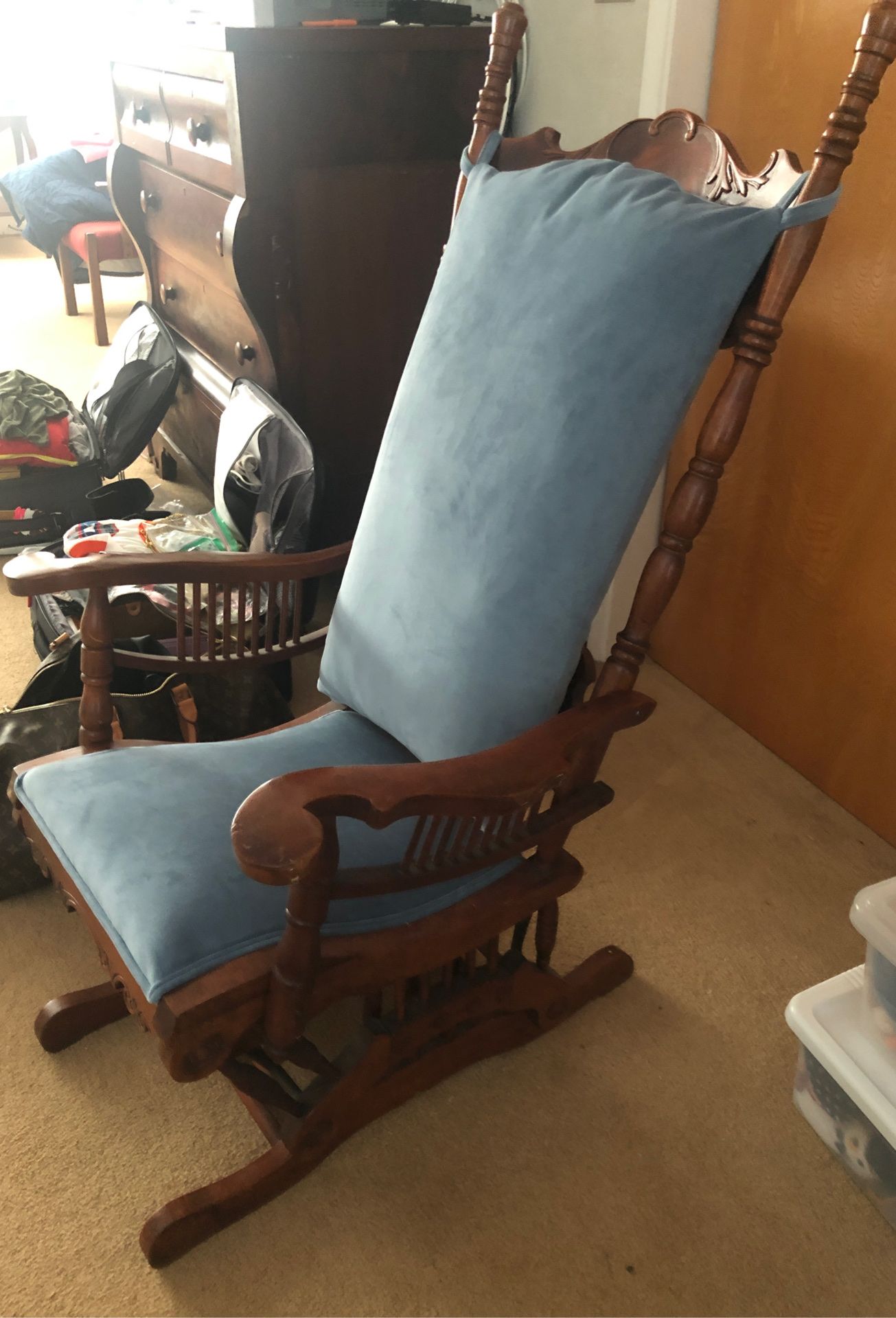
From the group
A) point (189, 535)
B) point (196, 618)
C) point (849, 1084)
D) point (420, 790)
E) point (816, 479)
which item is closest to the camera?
point (420, 790)

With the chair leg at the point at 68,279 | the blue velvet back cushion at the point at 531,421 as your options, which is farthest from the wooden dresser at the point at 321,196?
the chair leg at the point at 68,279

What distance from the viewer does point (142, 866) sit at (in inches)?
39.4

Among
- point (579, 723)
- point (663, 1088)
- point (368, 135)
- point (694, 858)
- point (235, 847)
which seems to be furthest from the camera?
point (368, 135)

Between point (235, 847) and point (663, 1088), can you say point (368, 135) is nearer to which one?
point (235, 847)

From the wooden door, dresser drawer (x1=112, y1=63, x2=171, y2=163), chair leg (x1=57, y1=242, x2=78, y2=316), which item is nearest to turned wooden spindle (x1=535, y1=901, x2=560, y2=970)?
the wooden door

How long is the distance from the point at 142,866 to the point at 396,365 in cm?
134

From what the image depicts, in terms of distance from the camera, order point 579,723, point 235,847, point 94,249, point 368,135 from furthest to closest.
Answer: point 94,249 < point 368,135 < point 579,723 < point 235,847

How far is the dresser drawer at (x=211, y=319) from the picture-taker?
194 cm

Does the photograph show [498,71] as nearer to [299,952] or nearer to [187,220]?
[299,952]

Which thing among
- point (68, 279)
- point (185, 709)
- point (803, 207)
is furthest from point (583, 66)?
point (68, 279)

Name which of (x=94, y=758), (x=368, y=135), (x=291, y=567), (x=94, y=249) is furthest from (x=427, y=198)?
(x=94, y=249)

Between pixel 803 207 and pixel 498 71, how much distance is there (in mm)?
500

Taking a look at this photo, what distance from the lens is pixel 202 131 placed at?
6.14ft

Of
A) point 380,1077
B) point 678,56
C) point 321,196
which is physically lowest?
point 380,1077
